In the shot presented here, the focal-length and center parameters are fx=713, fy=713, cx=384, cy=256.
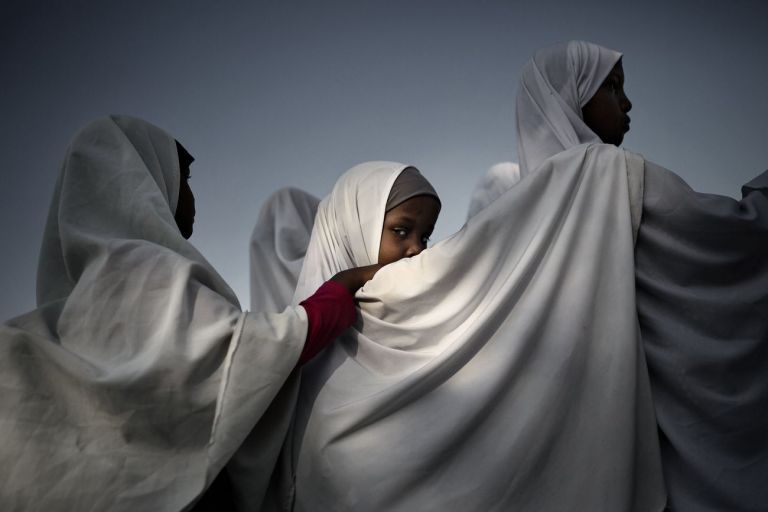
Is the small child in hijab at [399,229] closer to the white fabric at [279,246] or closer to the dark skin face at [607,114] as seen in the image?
the dark skin face at [607,114]

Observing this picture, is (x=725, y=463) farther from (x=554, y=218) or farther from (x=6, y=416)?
(x=6, y=416)

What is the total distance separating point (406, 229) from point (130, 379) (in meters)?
0.97

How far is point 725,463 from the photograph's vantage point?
1.57 meters

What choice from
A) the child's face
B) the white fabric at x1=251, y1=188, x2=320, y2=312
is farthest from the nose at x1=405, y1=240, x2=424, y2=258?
the white fabric at x1=251, y1=188, x2=320, y2=312

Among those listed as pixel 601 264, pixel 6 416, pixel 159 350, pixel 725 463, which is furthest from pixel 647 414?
pixel 6 416

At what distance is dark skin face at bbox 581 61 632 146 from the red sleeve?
1.22m

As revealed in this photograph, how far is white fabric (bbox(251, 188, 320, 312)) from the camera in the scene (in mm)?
3385

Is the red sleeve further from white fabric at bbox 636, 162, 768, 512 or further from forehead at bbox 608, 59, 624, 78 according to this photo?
forehead at bbox 608, 59, 624, 78

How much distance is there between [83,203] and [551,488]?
1.26 m

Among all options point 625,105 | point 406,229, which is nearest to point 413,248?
point 406,229

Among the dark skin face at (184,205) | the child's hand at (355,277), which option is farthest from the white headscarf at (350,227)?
the dark skin face at (184,205)

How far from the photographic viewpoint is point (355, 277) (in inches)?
69.9

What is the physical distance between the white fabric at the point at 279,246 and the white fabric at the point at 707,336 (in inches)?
74.3

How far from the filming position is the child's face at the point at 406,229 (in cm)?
205
